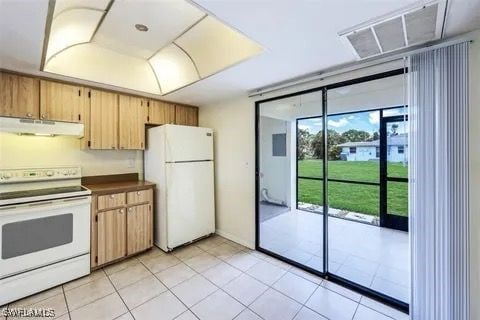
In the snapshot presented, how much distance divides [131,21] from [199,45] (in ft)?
2.15

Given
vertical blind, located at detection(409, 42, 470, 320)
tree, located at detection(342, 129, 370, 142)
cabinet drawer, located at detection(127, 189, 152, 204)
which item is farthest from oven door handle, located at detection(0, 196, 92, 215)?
tree, located at detection(342, 129, 370, 142)

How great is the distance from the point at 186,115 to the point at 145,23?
Result: 1.83 m

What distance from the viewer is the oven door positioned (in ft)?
6.46

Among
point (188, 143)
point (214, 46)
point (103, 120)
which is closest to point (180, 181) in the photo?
point (188, 143)

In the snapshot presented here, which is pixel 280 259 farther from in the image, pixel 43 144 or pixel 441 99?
pixel 43 144

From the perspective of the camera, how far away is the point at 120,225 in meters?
2.73

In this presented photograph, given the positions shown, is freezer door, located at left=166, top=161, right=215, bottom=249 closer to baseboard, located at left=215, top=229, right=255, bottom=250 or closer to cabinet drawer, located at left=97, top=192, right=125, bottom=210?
baseboard, located at left=215, top=229, right=255, bottom=250

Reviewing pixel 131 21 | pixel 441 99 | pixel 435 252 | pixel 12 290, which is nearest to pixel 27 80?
pixel 131 21

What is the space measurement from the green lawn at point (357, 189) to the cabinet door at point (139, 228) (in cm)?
259

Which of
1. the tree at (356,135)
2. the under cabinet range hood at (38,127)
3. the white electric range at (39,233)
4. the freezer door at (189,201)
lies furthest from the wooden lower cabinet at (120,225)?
the tree at (356,135)

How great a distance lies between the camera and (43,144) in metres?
2.61

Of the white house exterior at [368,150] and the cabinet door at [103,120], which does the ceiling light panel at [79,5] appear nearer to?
the cabinet door at [103,120]

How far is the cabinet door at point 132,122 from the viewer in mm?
3012

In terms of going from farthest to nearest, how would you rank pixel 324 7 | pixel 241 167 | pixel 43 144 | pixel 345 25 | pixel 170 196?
pixel 241 167 → pixel 170 196 → pixel 43 144 → pixel 345 25 → pixel 324 7
